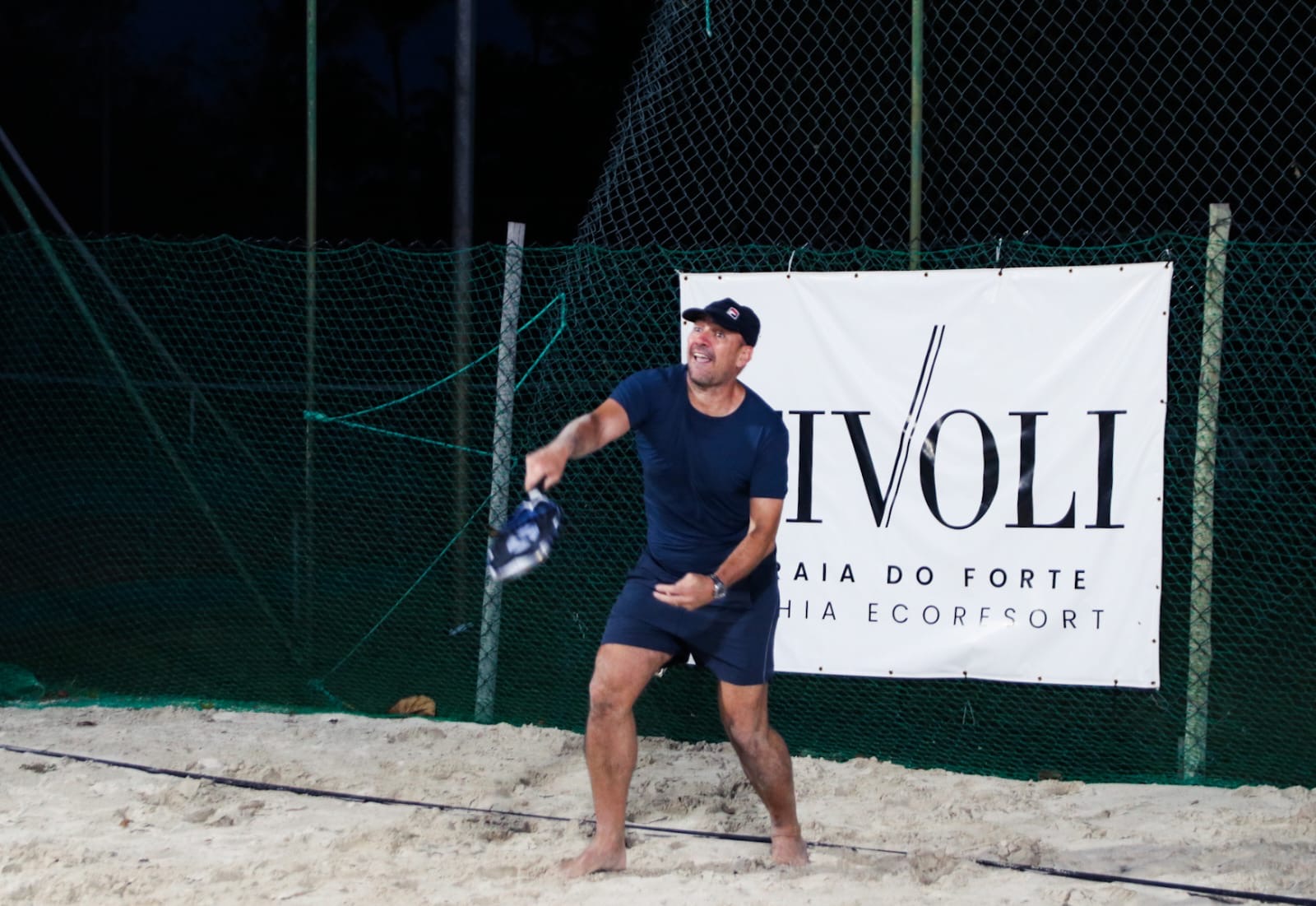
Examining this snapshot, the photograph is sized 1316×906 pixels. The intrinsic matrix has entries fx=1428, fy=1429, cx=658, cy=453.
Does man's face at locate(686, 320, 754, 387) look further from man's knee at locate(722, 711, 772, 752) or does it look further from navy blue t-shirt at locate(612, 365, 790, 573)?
man's knee at locate(722, 711, 772, 752)

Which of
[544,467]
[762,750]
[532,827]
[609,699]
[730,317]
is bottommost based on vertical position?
[532,827]

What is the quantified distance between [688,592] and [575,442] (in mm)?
585

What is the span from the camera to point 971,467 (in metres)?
5.88

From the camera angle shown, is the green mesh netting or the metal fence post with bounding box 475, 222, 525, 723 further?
the metal fence post with bounding box 475, 222, 525, 723

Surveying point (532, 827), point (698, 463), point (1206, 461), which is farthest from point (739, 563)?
point (1206, 461)

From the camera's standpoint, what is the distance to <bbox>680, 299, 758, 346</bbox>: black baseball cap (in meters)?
4.55

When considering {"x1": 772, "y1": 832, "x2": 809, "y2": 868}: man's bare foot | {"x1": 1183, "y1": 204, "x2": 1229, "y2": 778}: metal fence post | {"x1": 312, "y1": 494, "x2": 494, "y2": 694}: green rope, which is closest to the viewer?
{"x1": 772, "y1": 832, "x2": 809, "y2": 868}: man's bare foot

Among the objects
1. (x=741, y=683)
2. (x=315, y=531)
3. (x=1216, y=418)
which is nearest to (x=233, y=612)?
(x=315, y=531)

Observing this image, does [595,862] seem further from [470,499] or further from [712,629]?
[470,499]

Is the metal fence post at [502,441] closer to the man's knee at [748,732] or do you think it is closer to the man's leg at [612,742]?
the man's leg at [612,742]

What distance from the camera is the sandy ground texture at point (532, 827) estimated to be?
4.46 metres

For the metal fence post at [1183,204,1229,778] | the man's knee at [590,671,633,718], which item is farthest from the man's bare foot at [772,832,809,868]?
the metal fence post at [1183,204,1229,778]

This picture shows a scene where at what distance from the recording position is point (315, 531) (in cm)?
748

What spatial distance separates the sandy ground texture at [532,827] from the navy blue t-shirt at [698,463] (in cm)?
107
